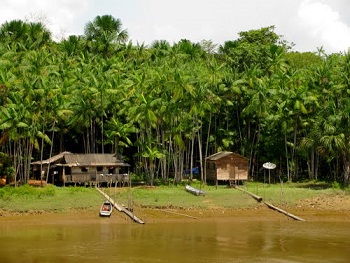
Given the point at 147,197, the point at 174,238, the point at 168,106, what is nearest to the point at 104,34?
the point at 168,106

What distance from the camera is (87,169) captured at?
5222cm

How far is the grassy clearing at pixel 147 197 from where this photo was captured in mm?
41375

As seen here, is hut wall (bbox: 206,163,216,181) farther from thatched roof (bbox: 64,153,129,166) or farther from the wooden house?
thatched roof (bbox: 64,153,129,166)

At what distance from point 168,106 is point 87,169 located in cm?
879

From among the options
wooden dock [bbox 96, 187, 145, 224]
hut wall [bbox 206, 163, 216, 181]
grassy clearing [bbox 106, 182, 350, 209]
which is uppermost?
hut wall [bbox 206, 163, 216, 181]

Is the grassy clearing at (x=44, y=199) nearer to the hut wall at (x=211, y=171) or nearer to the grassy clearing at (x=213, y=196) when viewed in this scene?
the grassy clearing at (x=213, y=196)

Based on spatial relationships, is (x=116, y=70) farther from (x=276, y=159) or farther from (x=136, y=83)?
(x=276, y=159)

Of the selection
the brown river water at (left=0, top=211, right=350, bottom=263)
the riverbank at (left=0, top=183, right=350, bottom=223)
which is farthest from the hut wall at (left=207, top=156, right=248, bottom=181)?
the brown river water at (left=0, top=211, right=350, bottom=263)

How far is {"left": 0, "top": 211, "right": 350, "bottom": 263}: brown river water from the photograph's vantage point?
28.5 meters

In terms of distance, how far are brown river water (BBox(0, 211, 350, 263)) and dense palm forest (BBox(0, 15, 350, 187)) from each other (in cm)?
1123

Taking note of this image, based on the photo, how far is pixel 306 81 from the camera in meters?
58.7

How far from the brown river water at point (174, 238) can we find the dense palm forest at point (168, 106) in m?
11.2

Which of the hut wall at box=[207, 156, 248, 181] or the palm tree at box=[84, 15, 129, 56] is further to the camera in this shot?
the palm tree at box=[84, 15, 129, 56]

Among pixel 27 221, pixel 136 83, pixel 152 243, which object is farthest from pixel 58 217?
pixel 136 83
